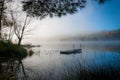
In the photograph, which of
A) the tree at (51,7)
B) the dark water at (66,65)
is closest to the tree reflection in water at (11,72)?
the dark water at (66,65)

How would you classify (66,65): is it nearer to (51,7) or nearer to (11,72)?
(11,72)

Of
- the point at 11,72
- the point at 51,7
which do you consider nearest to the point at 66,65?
the point at 11,72

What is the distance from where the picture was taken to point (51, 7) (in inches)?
218

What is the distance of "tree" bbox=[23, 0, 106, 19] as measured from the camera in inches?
214

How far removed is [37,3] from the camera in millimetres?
5508

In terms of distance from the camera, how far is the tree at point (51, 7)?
17.8 feet

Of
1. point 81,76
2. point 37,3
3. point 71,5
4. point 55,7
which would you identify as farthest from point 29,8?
point 81,76

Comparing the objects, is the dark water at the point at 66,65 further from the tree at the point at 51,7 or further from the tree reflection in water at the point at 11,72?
the tree at the point at 51,7

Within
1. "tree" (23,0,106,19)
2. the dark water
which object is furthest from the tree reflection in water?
"tree" (23,0,106,19)

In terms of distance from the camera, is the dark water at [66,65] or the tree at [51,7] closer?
the tree at [51,7]

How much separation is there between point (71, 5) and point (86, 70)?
2.87 m

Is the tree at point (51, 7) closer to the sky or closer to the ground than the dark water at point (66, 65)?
closer to the sky

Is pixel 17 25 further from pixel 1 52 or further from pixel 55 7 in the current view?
pixel 55 7

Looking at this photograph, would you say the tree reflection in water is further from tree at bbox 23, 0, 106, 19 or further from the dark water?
tree at bbox 23, 0, 106, 19
